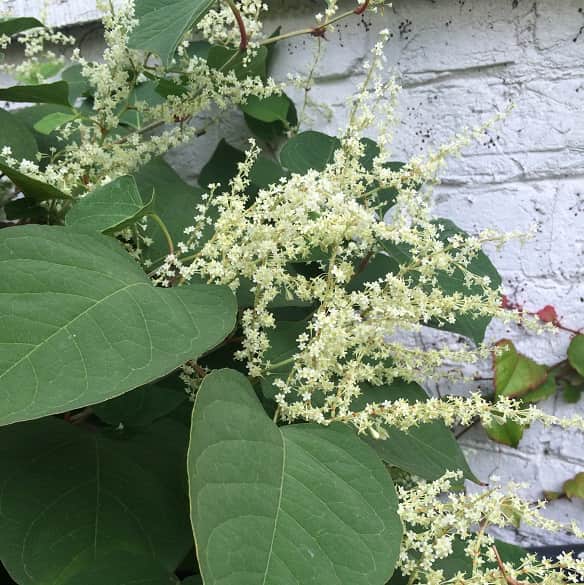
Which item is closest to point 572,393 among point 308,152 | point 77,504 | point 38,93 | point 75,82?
point 308,152

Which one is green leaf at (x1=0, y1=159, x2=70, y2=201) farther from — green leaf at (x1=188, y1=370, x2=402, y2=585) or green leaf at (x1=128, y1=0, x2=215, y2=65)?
green leaf at (x1=188, y1=370, x2=402, y2=585)

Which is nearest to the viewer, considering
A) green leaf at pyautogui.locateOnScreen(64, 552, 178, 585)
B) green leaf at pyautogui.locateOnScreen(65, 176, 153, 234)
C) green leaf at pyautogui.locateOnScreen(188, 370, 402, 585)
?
green leaf at pyautogui.locateOnScreen(188, 370, 402, 585)

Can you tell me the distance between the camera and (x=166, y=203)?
0.79 metres

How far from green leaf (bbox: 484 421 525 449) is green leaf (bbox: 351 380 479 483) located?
0.31 meters

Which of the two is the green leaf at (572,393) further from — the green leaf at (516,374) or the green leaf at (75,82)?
the green leaf at (75,82)

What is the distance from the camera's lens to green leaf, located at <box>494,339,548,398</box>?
37.9 inches

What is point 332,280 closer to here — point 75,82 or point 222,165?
point 222,165

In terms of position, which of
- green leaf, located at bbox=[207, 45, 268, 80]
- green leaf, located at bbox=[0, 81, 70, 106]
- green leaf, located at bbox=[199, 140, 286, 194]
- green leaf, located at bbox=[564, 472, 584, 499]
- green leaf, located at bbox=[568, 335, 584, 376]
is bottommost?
green leaf, located at bbox=[564, 472, 584, 499]

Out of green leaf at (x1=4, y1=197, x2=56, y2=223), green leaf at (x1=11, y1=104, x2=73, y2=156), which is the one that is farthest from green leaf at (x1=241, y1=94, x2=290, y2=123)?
green leaf at (x1=4, y1=197, x2=56, y2=223)

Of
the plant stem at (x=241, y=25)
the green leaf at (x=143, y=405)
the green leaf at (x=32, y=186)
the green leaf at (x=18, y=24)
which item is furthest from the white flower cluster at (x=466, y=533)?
the green leaf at (x=18, y=24)

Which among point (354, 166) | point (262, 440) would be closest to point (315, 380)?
point (262, 440)

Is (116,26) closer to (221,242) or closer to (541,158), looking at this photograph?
(221,242)

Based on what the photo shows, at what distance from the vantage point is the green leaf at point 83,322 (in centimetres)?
38

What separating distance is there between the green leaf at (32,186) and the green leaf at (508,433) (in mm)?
716
